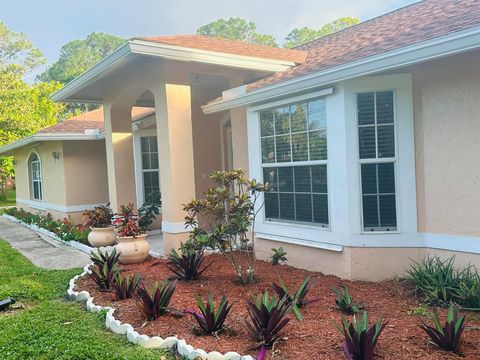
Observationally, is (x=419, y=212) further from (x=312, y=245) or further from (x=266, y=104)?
(x=266, y=104)

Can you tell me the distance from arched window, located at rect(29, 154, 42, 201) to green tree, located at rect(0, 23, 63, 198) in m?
7.35

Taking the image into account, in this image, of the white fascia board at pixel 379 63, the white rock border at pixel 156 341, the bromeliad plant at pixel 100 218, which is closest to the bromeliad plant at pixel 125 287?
the white rock border at pixel 156 341

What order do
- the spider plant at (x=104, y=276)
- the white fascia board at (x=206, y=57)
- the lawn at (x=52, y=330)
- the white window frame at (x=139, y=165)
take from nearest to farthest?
the lawn at (x=52, y=330), the spider plant at (x=104, y=276), the white fascia board at (x=206, y=57), the white window frame at (x=139, y=165)

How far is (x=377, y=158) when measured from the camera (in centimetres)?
599

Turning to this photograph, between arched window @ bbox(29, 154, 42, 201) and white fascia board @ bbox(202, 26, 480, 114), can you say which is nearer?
white fascia board @ bbox(202, 26, 480, 114)

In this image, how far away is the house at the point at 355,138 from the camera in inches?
215

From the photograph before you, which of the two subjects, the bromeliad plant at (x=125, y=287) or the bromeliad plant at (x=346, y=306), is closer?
the bromeliad plant at (x=346, y=306)

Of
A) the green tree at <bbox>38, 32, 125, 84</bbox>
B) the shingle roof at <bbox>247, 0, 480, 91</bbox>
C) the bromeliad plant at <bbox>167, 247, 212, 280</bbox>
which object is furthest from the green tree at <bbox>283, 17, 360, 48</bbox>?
the bromeliad plant at <bbox>167, 247, 212, 280</bbox>

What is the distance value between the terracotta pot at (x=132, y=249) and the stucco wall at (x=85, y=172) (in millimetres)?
6569

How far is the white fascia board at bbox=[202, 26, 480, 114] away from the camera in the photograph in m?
4.65

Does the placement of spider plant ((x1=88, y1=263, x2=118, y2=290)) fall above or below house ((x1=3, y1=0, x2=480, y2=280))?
below

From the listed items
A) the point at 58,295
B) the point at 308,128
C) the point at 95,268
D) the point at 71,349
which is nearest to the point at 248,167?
the point at 308,128

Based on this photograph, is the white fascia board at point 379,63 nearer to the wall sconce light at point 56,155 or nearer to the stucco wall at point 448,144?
the stucco wall at point 448,144

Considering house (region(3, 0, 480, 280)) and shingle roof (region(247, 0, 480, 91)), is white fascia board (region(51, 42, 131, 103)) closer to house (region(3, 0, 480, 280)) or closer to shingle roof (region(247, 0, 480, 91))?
house (region(3, 0, 480, 280))
